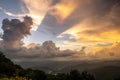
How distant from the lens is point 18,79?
308 feet

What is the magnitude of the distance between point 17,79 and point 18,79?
99 centimetres

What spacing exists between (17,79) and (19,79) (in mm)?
1162

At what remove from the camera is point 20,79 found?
9381 cm

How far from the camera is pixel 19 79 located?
93938mm

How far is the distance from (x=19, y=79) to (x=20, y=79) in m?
0.36

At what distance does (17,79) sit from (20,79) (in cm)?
148

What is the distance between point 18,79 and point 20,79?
26.0 inches

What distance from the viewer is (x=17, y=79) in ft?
311
